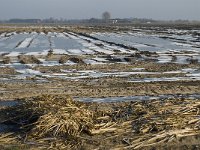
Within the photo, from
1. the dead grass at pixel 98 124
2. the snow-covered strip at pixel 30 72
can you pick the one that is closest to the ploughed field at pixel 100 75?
the snow-covered strip at pixel 30 72

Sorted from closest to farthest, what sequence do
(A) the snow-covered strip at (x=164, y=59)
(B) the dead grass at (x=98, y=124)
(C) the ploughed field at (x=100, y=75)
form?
1. (B) the dead grass at (x=98, y=124)
2. (C) the ploughed field at (x=100, y=75)
3. (A) the snow-covered strip at (x=164, y=59)

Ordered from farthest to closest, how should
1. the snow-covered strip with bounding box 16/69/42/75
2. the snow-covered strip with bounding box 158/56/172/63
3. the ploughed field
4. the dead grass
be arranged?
the snow-covered strip with bounding box 158/56/172/63, the snow-covered strip with bounding box 16/69/42/75, the ploughed field, the dead grass

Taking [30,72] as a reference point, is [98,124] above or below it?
above

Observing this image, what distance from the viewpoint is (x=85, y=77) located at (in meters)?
15.0

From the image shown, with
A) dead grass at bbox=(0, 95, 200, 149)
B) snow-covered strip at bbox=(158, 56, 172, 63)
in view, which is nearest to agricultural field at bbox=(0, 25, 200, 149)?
dead grass at bbox=(0, 95, 200, 149)

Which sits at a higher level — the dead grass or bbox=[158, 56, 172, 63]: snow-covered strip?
the dead grass

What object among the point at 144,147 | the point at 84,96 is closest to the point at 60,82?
the point at 84,96

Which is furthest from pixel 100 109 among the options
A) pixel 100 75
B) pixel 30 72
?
pixel 30 72

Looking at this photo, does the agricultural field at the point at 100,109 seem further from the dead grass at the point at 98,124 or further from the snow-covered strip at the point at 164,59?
the snow-covered strip at the point at 164,59

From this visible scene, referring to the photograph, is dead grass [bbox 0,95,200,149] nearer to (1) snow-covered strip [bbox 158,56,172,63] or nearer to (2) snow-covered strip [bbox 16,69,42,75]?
(2) snow-covered strip [bbox 16,69,42,75]

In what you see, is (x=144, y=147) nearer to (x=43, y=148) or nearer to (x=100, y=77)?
(x=43, y=148)

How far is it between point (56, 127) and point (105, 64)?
36.6ft

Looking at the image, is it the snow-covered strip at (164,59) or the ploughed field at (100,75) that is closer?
the ploughed field at (100,75)

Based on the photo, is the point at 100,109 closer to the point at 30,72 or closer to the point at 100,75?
the point at 100,75
